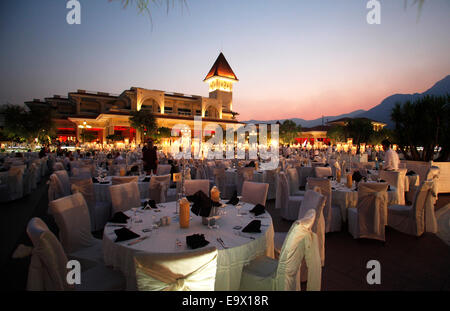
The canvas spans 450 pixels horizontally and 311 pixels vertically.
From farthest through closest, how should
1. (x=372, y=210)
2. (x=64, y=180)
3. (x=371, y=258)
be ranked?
1. (x=64, y=180)
2. (x=372, y=210)
3. (x=371, y=258)

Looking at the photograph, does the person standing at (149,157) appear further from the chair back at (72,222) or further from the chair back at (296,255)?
the chair back at (296,255)

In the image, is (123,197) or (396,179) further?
(396,179)

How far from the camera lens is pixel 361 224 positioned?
390 cm

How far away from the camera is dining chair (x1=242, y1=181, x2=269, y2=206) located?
3672 millimetres

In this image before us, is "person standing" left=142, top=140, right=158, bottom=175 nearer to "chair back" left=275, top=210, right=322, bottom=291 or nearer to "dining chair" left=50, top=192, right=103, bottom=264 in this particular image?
"dining chair" left=50, top=192, right=103, bottom=264

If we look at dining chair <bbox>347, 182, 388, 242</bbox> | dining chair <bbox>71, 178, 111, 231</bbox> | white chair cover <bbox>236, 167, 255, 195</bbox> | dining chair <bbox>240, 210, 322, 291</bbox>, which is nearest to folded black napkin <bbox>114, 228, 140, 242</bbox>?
dining chair <bbox>240, 210, 322, 291</bbox>

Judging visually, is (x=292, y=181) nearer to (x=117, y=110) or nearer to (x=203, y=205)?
(x=203, y=205)

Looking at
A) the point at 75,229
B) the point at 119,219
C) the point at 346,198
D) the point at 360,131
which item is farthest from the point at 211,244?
the point at 360,131

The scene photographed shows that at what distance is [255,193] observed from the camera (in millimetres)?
3758

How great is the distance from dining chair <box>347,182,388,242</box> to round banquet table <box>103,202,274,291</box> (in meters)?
2.32

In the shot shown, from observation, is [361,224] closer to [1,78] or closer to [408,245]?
[408,245]

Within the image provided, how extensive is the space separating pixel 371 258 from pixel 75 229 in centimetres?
416

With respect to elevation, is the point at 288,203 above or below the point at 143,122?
below
